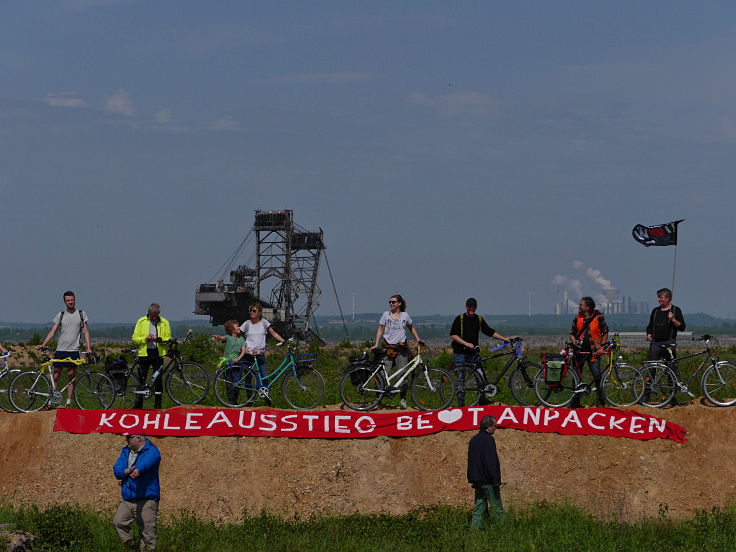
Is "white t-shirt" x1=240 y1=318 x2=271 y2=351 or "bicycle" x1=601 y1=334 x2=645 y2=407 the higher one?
"white t-shirt" x1=240 y1=318 x2=271 y2=351

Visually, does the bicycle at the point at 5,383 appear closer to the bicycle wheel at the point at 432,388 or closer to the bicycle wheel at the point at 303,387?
the bicycle wheel at the point at 303,387

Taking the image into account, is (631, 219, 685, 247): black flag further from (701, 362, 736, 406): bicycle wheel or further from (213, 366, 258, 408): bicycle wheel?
(213, 366, 258, 408): bicycle wheel

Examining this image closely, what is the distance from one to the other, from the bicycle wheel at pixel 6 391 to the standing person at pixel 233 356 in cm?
436

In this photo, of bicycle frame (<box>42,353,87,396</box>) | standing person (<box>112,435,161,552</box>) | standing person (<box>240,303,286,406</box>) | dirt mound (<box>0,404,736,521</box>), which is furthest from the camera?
bicycle frame (<box>42,353,87,396</box>)

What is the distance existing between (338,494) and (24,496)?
6.10 m

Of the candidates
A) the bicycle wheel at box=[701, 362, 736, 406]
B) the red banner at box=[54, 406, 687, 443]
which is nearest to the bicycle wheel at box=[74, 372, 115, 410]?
the red banner at box=[54, 406, 687, 443]

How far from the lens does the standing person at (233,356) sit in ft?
62.3

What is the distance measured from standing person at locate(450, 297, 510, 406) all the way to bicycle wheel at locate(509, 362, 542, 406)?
65 centimetres

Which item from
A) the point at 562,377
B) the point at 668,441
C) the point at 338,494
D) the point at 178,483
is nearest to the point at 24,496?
the point at 178,483

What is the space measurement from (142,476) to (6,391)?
7.07 meters

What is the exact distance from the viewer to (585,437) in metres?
18.2

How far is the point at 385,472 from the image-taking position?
18.2 m

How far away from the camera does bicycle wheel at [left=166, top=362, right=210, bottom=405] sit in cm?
1936

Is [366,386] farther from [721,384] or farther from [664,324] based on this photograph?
[721,384]
